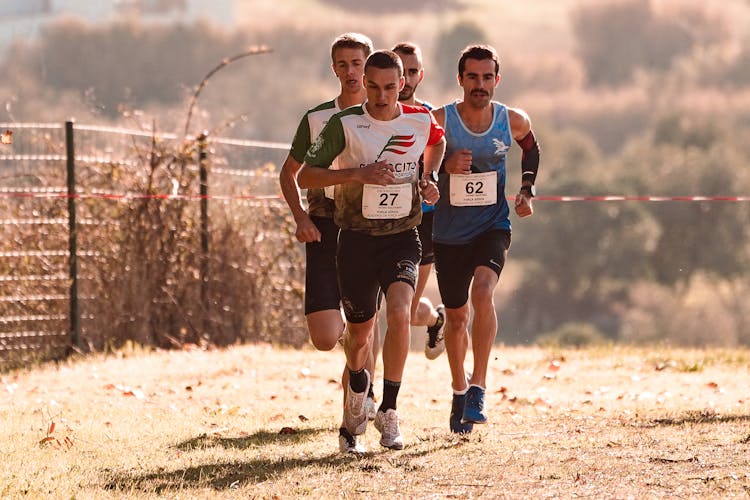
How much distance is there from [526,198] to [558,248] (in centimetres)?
6998

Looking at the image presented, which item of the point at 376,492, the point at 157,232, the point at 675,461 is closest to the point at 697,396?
the point at 675,461

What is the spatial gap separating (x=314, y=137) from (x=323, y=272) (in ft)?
2.33

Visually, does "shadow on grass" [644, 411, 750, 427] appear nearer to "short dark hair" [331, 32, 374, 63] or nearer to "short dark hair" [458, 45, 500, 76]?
"short dark hair" [458, 45, 500, 76]

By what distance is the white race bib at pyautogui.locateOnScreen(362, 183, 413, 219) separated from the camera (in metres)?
7.35

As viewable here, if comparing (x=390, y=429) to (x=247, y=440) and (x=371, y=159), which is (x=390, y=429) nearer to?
(x=247, y=440)

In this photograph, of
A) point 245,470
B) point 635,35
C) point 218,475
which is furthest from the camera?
point 635,35


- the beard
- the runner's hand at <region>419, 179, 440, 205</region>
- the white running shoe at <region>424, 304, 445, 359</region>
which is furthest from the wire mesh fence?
the runner's hand at <region>419, 179, 440, 205</region>

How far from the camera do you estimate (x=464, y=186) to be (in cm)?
827

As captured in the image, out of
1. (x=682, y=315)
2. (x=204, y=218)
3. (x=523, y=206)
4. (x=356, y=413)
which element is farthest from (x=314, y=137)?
(x=682, y=315)

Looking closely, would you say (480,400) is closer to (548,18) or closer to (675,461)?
(675,461)

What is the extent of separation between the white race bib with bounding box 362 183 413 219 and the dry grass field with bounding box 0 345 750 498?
1214 millimetres

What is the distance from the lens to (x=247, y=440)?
8297 mm

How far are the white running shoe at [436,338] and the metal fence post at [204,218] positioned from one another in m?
4.68

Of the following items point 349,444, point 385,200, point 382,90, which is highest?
point 382,90
